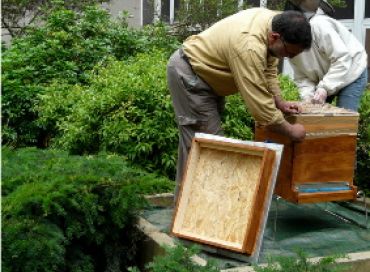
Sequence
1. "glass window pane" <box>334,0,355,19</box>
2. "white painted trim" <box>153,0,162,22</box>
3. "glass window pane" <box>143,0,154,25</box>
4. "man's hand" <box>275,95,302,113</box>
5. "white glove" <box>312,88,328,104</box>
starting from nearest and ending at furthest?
"man's hand" <box>275,95,302,113</box> < "white glove" <box>312,88,328,104</box> < "glass window pane" <box>334,0,355,19</box> < "white painted trim" <box>153,0,162,22</box> < "glass window pane" <box>143,0,154,25</box>

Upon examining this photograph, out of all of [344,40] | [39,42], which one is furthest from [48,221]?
[39,42]

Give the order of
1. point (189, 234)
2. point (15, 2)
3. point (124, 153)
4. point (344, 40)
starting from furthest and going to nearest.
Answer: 1. point (15, 2)
2. point (124, 153)
3. point (344, 40)
4. point (189, 234)

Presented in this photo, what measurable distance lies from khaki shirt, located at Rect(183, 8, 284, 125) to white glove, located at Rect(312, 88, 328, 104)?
0.61 metres

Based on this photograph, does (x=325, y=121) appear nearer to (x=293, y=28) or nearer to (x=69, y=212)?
(x=293, y=28)

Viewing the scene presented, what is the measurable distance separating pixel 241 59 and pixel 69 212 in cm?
149

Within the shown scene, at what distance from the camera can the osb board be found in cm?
421

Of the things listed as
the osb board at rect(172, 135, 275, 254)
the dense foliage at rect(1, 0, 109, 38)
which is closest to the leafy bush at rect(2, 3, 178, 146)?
the dense foliage at rect(1, 0, 109, 38)

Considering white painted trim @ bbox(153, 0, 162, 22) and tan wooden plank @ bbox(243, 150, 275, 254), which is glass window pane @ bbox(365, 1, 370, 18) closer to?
white painted trim @ bbox(153, 0, 162, 22)

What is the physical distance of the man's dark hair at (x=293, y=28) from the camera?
14.1ft

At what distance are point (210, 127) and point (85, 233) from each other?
1.28 metres

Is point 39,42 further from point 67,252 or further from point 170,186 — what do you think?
point 67,252

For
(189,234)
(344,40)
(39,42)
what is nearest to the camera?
(189,234)

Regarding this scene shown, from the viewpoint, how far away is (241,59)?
432cm

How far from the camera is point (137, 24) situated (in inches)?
634
